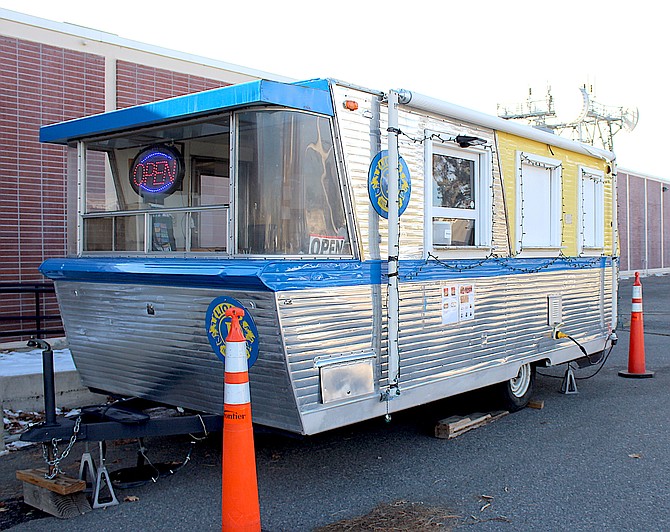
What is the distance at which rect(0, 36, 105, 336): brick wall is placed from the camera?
8.72m

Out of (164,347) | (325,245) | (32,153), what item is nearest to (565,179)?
(325,245)

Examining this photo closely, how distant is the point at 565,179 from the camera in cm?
758

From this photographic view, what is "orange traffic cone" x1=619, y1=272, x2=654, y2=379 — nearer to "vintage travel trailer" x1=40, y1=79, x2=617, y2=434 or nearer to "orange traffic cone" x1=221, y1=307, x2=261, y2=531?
"vintage travel trailer" x1=40, y1=79, x2=617, y2=434

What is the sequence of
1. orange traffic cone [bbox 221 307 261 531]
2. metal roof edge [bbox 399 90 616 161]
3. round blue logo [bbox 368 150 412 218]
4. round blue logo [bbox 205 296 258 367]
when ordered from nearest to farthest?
A: orange traffic cone [bbox 221 307 261 531] < round blue logo [bbox 205 296 258 367] < round blue logo [bbox 368 150 412 218] < metal roof edge [bbox 399 90 616 161]

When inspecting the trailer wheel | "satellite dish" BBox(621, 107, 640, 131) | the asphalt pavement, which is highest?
"satellite dish" BBox(621, 107, 640, 131)

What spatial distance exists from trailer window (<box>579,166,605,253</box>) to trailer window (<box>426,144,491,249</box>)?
2.10 m

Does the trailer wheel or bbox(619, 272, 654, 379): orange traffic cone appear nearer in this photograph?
the trailer wheel

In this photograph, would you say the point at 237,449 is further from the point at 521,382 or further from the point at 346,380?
the point at 521,382

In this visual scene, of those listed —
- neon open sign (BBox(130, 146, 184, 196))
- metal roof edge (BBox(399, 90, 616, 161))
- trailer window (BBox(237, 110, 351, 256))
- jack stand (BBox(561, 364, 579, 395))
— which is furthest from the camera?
jack stand (BBox(561, 364, 579, 395))

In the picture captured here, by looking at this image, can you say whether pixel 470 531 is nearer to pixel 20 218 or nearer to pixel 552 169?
pixel 552 169

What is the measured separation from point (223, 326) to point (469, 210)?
2.57 m

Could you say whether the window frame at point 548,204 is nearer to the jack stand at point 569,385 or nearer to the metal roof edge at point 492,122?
the metal roof edge at point 492,122

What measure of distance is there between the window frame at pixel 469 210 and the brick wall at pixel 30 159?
→ 5.40m

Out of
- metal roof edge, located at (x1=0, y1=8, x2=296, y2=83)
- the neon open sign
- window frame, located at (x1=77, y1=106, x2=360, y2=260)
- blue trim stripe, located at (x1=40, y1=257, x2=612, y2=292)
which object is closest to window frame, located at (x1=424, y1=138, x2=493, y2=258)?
blue trim stripe, located at (x1=40, y1=257, x2=612, y2=292)
